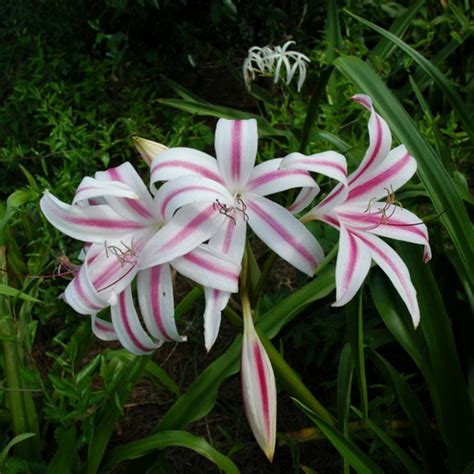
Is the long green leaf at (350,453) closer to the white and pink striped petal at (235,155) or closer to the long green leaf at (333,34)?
the white and pink striped petal at (235,155)

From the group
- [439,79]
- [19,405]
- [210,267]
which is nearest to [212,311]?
[210,267]

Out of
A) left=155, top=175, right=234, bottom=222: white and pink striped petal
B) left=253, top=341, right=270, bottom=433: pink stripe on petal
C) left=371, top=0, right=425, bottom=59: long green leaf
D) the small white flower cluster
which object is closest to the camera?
A: left=155, top=175, right=234, bottom=222: white and pink striped petal

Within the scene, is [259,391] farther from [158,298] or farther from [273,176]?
[273,176]

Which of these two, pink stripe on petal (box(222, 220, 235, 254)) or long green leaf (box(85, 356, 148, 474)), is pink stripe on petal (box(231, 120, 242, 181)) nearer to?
pink stripe on petal (box(222, 220, 235, 254))

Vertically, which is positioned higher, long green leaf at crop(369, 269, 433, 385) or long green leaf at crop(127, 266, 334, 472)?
long green leaf at crop(369, 269, 433, 385)

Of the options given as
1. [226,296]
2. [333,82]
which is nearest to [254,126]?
[226,296]

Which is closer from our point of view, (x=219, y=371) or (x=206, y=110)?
(x=219, y=371)

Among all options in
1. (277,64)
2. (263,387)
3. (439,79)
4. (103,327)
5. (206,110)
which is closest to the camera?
(263,387)

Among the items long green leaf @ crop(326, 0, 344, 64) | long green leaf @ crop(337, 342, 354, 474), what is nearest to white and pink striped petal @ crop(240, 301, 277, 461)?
long green leaf @ crop(337, 342, 354, 474)
